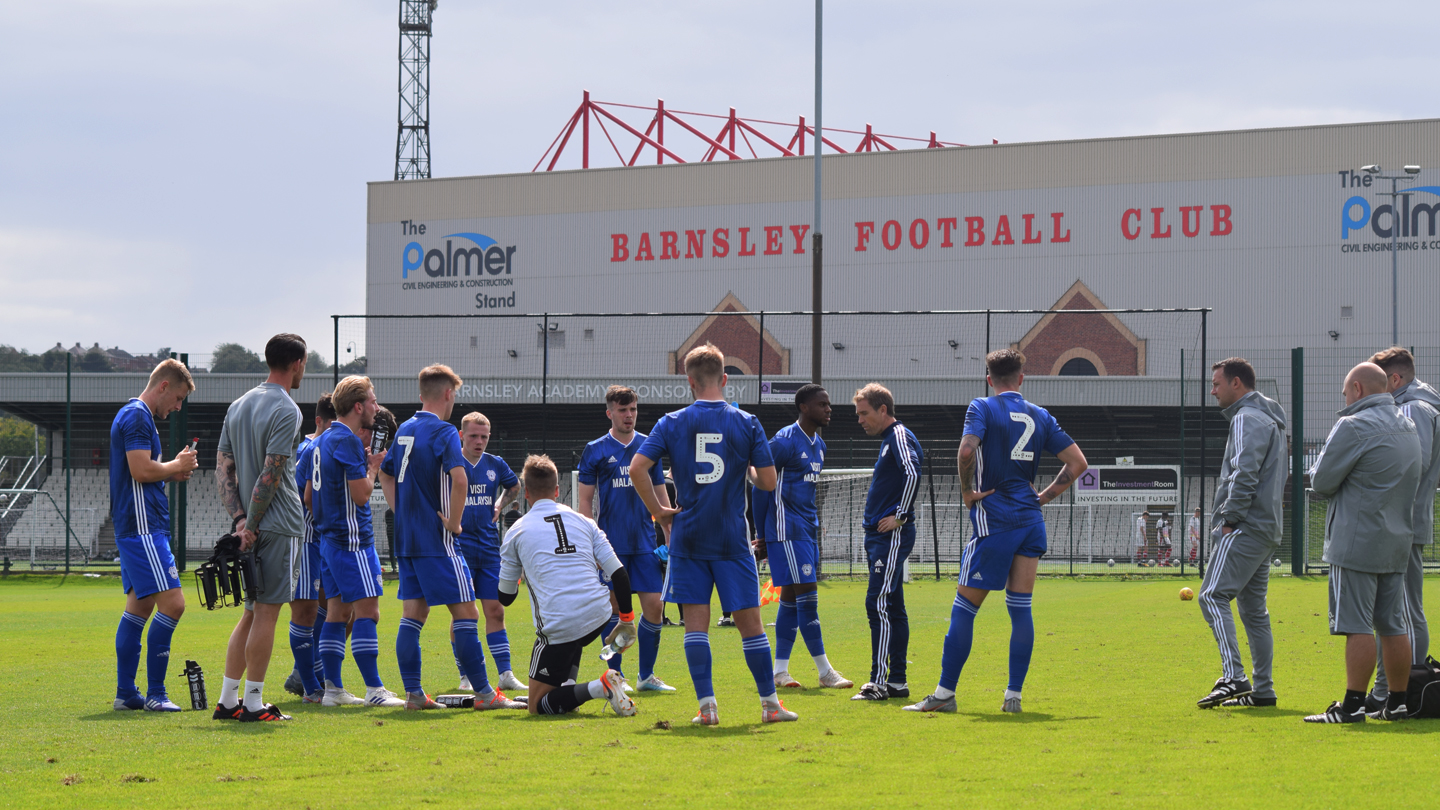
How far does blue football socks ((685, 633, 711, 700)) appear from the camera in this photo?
6.33 m

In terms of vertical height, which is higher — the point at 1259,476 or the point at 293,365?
the point at 293,365

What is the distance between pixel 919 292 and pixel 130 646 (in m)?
43.5

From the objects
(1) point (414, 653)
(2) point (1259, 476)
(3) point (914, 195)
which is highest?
(3) point (914, 195)

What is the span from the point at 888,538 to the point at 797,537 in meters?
0.81

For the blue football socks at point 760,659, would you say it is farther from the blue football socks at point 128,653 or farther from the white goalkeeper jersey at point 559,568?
the blue football socks at point 128,653

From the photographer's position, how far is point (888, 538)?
770 cm

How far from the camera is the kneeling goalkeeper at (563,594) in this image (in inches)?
268

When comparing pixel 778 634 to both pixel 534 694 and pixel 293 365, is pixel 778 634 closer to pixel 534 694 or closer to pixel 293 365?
pixel 534 694

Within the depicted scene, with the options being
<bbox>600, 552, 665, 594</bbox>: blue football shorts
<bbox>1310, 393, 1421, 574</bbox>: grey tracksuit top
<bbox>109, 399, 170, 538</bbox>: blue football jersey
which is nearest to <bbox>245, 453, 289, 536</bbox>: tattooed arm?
<bbox>109, 399, 170, 538</bbox>: blue football jersey

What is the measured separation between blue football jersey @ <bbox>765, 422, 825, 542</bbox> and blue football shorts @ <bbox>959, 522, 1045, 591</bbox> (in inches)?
62.0

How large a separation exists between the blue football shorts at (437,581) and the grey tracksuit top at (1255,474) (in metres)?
4.31

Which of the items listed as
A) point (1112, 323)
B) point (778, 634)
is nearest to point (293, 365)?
point (778, 634)

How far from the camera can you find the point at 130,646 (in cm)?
725

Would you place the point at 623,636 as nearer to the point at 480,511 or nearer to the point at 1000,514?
the point at 480,511
